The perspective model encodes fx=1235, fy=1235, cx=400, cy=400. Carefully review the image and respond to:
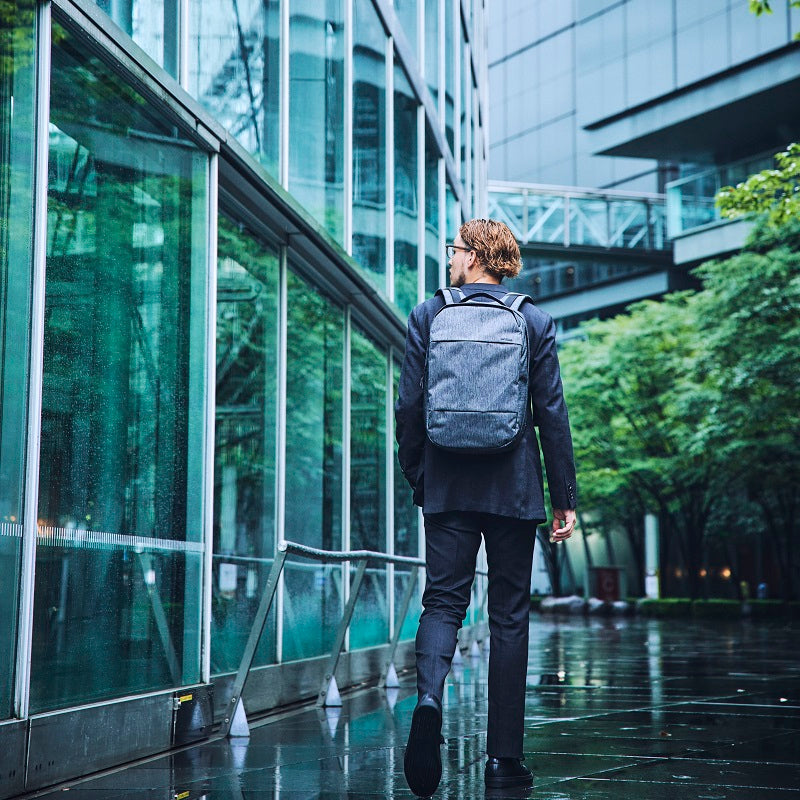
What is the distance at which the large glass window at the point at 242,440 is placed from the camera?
684cm

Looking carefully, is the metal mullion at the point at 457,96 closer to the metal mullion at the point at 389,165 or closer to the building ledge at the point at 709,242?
the metal mullion at the point at 389,165

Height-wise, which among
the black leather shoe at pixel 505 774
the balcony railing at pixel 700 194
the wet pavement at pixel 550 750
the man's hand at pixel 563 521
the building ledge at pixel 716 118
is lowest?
the wet pavement at pixel 550 750

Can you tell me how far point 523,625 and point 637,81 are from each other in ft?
146

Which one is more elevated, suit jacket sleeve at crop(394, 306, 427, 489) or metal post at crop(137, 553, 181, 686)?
suit jacket sleeve at crop(394, 306, 427, 489)

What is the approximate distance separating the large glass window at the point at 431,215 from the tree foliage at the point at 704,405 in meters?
8.85

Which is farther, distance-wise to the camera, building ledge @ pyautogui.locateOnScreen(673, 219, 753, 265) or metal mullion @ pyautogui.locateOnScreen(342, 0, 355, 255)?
building ledge @ pyautogui.locateOnScreen(673, 219, 753, 265)

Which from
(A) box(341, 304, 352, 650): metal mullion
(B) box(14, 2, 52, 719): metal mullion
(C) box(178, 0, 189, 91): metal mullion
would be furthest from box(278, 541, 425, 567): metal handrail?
(C) box(178, 0, 189, 91): metal mullion

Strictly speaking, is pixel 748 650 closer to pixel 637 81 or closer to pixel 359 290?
pixel 359 290

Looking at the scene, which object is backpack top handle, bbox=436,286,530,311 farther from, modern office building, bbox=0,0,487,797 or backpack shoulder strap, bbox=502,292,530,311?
modern office building, bbox=0,0,487,797

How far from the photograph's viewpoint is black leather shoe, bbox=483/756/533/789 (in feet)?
13.5

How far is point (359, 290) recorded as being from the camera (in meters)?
10.2

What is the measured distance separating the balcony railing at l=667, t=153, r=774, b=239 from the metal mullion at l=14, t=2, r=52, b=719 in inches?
1532

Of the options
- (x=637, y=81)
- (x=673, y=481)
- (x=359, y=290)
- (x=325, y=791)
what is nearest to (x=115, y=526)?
(x=325, y=791)

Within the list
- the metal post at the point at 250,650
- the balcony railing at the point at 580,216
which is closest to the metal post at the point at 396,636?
the metal post at the point at 250,650
